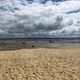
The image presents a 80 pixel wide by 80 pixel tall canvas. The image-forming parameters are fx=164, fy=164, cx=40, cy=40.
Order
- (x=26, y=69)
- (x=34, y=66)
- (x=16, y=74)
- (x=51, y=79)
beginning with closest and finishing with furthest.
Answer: (x=51, y=79), (x=16, y=74), (x=26, y=69), (x=34, y=66)

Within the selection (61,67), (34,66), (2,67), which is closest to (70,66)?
(61,67)

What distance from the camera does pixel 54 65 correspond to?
1397 centimetres

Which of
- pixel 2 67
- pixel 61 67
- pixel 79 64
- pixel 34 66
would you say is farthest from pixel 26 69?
pixel 79 64

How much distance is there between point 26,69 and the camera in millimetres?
12812

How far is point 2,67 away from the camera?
13.3 m

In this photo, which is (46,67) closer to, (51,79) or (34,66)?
(34,66)

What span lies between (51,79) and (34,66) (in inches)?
122

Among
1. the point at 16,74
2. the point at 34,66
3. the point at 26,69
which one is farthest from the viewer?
the point at 34,66

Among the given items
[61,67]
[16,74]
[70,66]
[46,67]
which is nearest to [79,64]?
[70,66]

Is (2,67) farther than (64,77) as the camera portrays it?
Yes

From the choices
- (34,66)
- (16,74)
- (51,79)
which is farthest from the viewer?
(34,66)

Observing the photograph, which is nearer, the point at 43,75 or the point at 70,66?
the point at 43,75

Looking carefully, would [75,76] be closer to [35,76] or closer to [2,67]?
[35,76]

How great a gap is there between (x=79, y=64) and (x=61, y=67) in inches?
77.5
